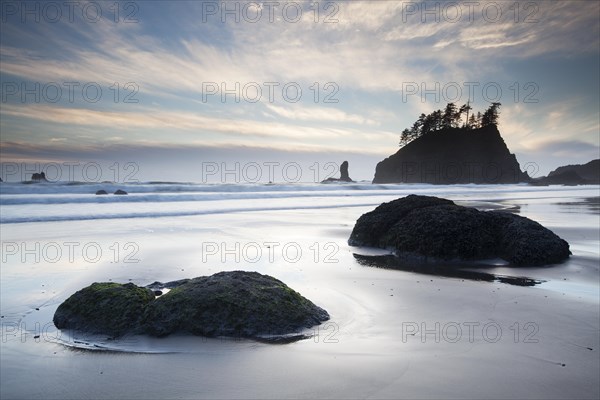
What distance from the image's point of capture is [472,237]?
21.0 feet

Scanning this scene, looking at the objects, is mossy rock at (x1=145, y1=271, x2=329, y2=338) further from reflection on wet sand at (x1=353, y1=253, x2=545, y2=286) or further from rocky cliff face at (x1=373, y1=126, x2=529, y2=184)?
rocky cliff face at (x1=373, y1=126, x2=529, y2=184)

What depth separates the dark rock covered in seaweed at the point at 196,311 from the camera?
129 inches

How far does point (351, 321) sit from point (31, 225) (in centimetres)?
1137

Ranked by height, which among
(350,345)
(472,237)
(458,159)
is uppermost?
(458,159)

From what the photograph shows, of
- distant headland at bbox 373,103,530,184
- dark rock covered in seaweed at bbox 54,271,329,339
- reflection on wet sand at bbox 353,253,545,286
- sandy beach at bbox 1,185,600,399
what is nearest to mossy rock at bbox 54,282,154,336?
dark rock covered in seaweed at bbox 54,271,329,339

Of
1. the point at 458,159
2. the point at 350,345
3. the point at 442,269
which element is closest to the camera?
the point at 350,345

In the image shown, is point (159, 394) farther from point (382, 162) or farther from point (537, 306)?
point (382, 162)

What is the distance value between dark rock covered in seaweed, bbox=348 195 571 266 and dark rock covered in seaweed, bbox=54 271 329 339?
347 centimetres

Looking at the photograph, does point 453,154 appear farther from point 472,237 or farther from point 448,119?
point 472,237

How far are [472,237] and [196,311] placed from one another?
4871 mm

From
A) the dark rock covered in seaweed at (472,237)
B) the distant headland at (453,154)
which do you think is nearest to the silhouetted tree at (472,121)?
the distant headland at (453,154)

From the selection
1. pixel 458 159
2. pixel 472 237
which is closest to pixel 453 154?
pixel 458 159

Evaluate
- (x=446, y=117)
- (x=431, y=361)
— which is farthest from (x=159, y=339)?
(x=446, y=117)

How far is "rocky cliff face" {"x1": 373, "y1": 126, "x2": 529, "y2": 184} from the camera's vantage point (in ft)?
266
